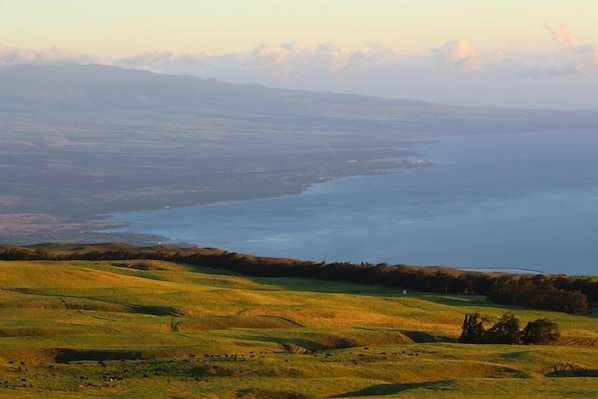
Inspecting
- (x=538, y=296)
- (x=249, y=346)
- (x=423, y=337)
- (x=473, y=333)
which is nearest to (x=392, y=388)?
(x=249, y=346)

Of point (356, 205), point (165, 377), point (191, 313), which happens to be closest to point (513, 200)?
point (356, 205)

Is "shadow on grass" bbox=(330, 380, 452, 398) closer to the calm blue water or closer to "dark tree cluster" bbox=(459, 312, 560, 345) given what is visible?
"dark tree cluster" bbox=(459, 312, 560, 345)

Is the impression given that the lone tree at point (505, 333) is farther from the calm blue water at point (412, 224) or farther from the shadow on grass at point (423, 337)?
the calm blue water at point (412, 224)

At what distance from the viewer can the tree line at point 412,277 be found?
4706 centimetres

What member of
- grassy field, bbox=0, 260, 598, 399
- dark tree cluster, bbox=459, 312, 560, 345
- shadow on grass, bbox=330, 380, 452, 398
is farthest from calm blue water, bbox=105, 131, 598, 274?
shadow on grass, bbox=330, 380, 452, 398

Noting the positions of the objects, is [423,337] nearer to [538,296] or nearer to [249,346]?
[249,346]

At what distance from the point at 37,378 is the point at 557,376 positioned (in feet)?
39.6

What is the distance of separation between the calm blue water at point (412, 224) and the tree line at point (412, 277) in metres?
39.8

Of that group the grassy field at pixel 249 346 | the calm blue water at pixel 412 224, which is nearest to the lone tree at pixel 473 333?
the grassy field at pixel 249 346

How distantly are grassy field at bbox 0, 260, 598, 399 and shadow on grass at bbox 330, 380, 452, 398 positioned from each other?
0.09 feet

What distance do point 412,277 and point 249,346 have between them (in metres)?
26.3

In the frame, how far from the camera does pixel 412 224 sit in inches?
5167

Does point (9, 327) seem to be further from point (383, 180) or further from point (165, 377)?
point (383, 180)

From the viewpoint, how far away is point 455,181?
18450 centimetres
